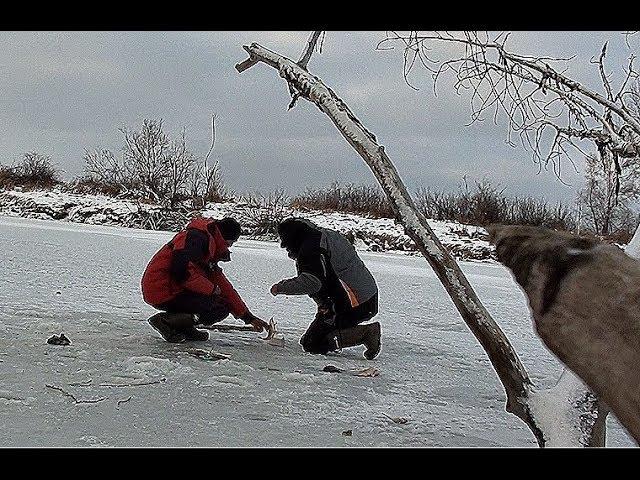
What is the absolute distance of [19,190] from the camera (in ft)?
68.8

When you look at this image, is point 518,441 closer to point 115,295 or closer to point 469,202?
point 115,295

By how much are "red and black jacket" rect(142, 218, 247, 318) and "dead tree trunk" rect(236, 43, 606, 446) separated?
1346 mm

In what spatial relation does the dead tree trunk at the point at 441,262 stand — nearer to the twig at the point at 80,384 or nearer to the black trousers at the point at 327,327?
the twig at the point at 80,384

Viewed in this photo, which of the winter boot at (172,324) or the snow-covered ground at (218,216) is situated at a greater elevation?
the snow-covered ground at (218,216)

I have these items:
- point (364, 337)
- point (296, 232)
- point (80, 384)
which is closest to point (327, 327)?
point (364, 337)

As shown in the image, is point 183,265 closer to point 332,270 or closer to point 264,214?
point 332,270

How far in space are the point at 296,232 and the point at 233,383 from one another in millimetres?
1371

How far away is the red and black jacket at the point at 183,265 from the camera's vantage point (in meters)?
4.23

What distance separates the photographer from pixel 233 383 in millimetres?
3270

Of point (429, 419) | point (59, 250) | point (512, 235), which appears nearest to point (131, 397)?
point (429, 419)

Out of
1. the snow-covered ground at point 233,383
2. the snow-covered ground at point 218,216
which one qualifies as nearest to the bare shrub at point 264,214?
the snow-covered ground at point 218,216

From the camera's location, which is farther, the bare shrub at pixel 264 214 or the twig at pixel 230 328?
the bare shrub at pixel 264 214

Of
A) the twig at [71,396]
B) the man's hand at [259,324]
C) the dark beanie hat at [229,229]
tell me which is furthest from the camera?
the man's hand at [259,324]
